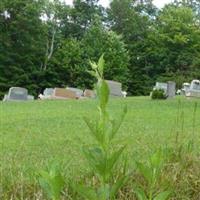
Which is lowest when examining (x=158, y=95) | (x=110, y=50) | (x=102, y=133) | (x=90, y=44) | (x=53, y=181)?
(x=158, y=95)

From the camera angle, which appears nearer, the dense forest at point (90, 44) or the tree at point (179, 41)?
the dense forest at point (90, 44)

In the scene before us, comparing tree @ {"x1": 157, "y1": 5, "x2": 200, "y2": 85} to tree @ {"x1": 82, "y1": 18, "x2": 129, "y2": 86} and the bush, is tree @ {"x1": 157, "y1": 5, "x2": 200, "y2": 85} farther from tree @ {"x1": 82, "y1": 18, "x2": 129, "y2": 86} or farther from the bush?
the bush

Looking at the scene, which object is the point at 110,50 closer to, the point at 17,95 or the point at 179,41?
the point at 179,41

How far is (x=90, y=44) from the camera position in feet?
139

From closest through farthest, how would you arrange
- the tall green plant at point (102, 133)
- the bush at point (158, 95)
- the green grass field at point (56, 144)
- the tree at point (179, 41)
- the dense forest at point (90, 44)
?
1. the tall green plant at point (102, 133)
2. the green grass field at point (56, 144)
3. the bush at point (158, 95)
4. the dense forest at point (90, 44)
5. the tree at point (179, 41)

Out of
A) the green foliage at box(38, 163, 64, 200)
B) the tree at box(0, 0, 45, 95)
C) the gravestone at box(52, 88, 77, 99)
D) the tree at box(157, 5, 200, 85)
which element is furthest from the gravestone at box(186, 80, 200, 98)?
the green foliage at box(38, 163, 64, 200)

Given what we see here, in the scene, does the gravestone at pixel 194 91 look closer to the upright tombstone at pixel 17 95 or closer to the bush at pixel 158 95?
the bush at pixel 158 95

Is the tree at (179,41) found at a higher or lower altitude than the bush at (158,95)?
higher

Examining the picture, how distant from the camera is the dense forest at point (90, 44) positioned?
39.5 meters

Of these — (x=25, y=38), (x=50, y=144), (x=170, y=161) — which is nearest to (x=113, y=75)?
(x=25, y=38)

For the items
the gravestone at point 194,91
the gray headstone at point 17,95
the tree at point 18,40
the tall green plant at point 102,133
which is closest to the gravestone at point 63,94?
the gray headstone at point 17,95

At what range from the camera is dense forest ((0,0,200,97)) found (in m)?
39.5

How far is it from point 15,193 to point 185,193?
93 centimetres

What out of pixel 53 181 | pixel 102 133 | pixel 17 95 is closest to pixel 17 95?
pixel 17 95
